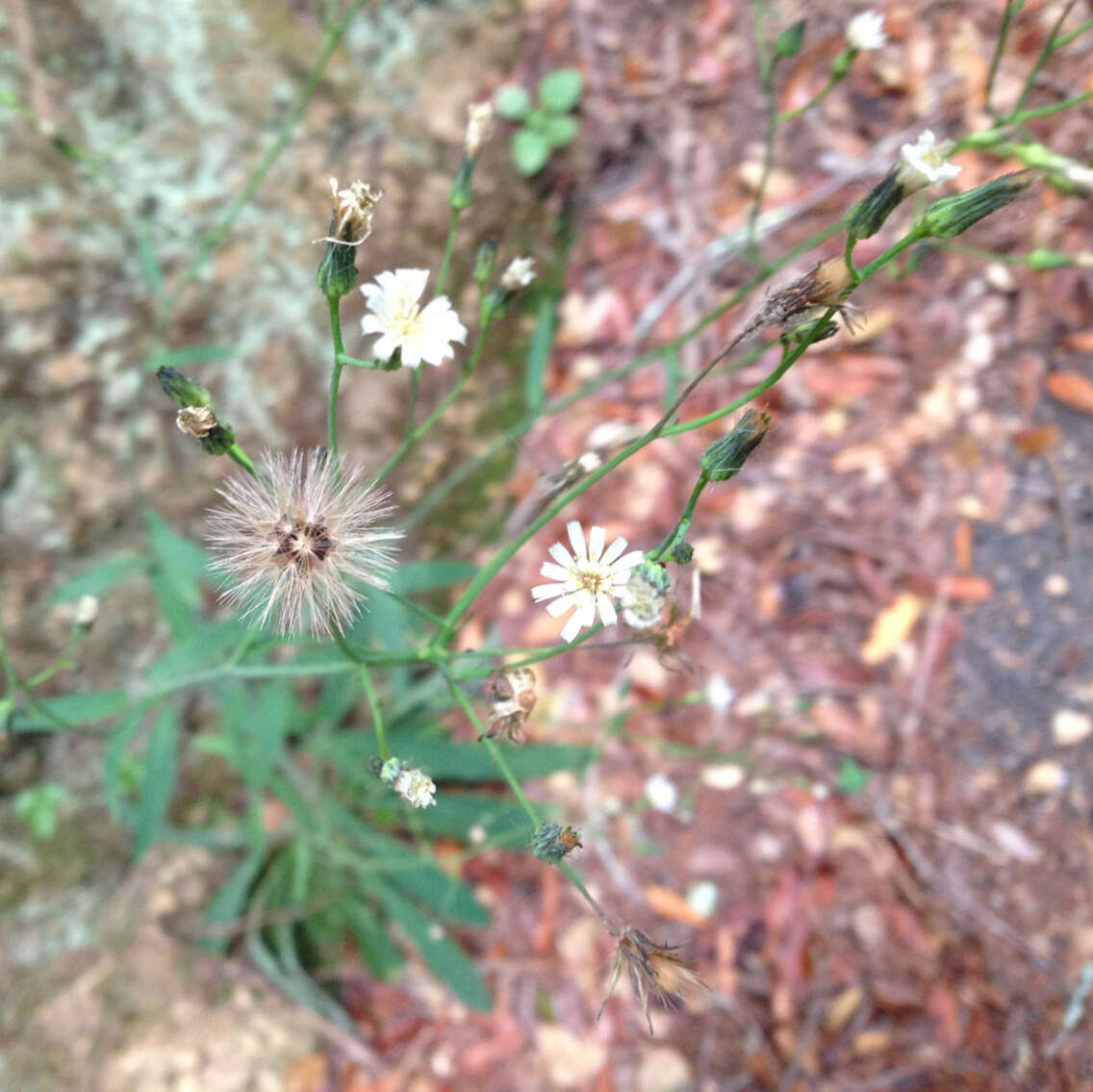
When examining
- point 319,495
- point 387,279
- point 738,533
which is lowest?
point 738,533

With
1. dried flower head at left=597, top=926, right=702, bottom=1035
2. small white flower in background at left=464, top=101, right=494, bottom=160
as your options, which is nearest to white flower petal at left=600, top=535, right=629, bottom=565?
dried flower head at left=597, top=926, right=702, bottom=1035

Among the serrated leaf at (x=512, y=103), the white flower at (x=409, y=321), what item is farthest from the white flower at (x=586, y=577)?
the serrated leaf at (x=512, y=103)

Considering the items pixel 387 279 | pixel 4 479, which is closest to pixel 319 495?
pixel 387 279

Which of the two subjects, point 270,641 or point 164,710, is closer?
point 270,641

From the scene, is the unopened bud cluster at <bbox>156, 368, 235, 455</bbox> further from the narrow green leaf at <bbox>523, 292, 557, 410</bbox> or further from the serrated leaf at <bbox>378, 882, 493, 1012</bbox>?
the serrated leaf at <bbox>378, 882, 493, 1012</bbox>

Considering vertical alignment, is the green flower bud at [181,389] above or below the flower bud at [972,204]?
below

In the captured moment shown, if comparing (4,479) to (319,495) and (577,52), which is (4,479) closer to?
(319,495)

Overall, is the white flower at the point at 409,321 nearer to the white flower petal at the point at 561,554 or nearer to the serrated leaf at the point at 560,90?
the white flower petal at the point at 561,554
